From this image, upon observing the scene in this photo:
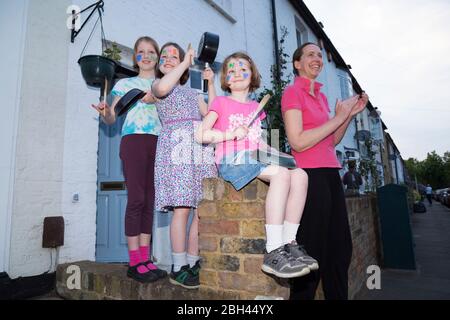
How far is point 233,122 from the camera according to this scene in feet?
5.74

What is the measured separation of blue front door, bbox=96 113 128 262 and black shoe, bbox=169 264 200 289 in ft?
5.94

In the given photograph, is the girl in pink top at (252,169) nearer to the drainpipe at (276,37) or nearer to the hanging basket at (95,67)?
the hanging basket at (95,67)

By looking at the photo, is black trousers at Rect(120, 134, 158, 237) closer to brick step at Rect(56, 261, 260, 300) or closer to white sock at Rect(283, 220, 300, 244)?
brick step at Rect(56, 261, 260, 300)

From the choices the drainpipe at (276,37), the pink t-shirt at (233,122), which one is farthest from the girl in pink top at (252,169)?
the drainpipe at (276,37)

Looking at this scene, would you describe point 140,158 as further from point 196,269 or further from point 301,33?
point 301,33

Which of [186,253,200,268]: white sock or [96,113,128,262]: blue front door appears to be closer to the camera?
[186,253,200,268]: white sock

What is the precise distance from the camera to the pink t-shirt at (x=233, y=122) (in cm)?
170

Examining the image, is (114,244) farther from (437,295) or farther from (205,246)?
(437,295)

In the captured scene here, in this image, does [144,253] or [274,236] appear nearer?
[274,236]

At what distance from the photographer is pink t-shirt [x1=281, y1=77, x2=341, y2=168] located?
5.86 ft

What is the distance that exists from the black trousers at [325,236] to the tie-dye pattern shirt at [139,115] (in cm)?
122

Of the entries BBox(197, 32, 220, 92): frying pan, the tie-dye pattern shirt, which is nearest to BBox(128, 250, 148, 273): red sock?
the tie-dye pattern shirt

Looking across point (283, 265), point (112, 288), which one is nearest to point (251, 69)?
point (283, 265)

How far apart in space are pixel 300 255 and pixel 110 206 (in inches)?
107
